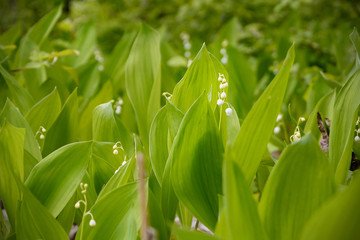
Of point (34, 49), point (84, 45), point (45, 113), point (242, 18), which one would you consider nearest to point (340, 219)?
point (45, 113)

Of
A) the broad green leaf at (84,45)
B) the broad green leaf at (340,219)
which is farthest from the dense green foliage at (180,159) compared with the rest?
the broad green leaf at (84,45)

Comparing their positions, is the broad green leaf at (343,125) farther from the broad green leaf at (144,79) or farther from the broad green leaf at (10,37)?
the broad green leaf at (10,37)

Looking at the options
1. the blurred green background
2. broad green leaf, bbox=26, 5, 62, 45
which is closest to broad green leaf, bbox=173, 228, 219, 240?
broad green leaf, bbox=26, 5, 62, 45

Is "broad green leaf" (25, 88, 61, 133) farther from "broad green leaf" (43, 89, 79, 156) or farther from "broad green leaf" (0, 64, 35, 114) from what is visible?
"broad green leaf" (0, 64, 35, 114)

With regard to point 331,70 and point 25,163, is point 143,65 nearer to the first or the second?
point 25,163

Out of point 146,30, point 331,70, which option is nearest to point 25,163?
point 146,30

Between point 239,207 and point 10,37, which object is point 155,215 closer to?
point 239,207
